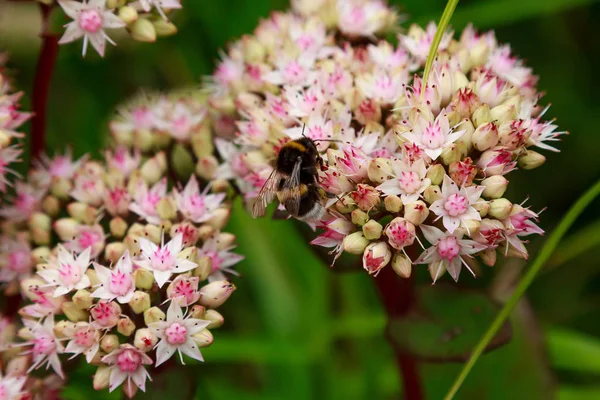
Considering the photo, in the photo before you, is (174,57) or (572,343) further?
(174,57)

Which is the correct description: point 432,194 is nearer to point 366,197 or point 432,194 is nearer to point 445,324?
point 366,197

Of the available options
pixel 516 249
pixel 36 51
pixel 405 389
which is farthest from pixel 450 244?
pixel 36 51

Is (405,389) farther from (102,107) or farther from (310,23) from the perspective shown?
(102,107)

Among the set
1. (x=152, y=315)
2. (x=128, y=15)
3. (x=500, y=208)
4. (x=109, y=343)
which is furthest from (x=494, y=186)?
(x=128, y=15)

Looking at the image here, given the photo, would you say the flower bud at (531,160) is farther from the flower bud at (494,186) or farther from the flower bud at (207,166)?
the flower bud at (207,166)

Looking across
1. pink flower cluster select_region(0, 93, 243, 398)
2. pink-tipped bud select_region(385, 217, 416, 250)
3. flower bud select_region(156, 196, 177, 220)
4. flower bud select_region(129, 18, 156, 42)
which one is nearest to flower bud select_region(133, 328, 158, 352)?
pink flower cluster select_region(0, 93, 243, 398)

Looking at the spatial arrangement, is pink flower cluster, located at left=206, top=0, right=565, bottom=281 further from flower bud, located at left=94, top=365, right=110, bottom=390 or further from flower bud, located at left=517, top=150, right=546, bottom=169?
flower bud, located at left=94, top=365, right=110, bottom=390
